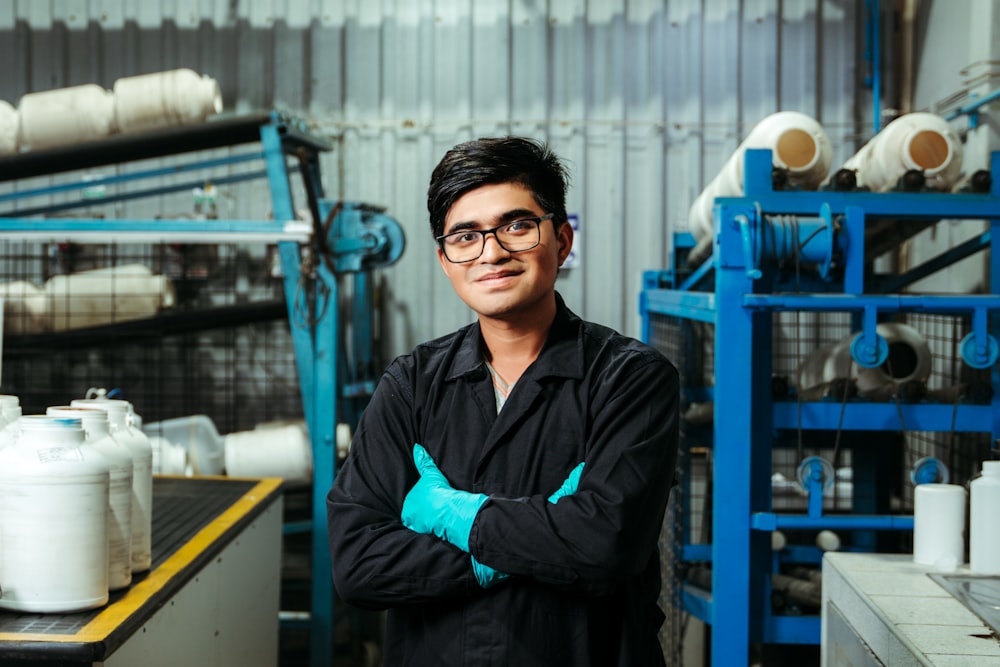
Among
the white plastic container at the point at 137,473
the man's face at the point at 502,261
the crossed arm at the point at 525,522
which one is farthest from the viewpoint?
the white plastic container at the point at 137,473

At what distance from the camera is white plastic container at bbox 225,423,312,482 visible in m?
4.22

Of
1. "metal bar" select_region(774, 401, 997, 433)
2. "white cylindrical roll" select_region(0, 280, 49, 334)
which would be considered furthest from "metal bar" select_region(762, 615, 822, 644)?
"white cylindrical roll" select_region(0, 280, 49, 334)

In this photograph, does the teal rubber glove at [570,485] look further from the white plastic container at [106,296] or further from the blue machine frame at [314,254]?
the white plastic container at [106,296]

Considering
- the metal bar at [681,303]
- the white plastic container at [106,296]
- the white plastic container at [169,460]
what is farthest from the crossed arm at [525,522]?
the white plastic container at [106,296]

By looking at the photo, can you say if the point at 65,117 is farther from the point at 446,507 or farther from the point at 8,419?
the point at 446,507

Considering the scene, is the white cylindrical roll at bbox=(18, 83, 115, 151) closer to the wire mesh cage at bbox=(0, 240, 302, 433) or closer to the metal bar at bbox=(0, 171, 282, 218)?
the metal bar at bbox=(0, 171, 282, 218)

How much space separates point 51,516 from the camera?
1.78m

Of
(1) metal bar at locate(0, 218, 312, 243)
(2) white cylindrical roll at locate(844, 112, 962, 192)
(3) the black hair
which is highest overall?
(2) white cylindrical roll at locate(844, 112, 962, 192)

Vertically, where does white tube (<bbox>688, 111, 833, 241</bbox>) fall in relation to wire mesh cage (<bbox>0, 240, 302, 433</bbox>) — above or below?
above

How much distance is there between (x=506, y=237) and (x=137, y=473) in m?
1.12

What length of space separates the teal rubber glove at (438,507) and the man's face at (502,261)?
304mm

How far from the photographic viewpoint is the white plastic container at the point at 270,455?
4219mm

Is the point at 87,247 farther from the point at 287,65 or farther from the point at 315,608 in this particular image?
the point at 315,608

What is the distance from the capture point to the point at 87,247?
5.07 m
